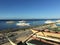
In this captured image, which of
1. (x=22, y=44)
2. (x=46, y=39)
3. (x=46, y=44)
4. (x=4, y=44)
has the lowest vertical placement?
(x=4, y=44)

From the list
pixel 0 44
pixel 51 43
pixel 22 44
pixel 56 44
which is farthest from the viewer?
pixel 0 44

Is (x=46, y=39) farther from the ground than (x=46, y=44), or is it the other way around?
(x=46, y=39)

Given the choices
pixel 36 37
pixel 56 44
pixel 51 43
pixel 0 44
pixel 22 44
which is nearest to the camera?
pixel 22 44

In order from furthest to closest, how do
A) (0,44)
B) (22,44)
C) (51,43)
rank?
(0,44) → (51,43) → (22,44)

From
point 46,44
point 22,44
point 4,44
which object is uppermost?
point 22,44

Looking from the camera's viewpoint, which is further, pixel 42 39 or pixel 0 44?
pixel 0 44

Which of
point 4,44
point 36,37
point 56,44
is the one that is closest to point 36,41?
point 36,37

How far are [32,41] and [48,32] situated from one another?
1.38 meters

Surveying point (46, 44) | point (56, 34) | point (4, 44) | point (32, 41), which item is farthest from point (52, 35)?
point (4, 44)

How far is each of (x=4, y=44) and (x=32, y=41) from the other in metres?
3.57

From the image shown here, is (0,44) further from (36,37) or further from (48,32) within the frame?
(48,32)

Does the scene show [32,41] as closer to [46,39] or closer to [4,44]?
[46,39]

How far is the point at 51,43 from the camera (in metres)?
7.25

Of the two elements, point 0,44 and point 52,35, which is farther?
point 0,44
